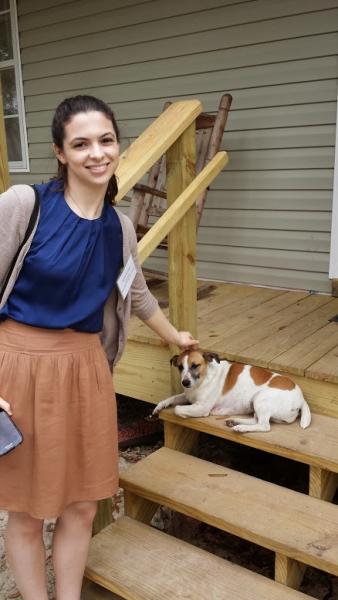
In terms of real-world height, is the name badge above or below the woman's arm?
above

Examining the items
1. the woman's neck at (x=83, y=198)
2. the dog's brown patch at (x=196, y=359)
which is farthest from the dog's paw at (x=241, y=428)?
the woman's neck at (x=83, y=198)

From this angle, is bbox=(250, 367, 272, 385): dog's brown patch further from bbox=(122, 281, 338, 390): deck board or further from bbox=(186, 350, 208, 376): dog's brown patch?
bbox=(186, 350, 208, 376): dog's brown patch

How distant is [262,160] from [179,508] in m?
Result: 2.73

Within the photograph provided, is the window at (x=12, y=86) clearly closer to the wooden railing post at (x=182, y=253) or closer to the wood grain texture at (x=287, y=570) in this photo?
the wooden railing post at (x=182, y=253)

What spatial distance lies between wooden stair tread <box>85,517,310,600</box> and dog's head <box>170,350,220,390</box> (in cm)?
62

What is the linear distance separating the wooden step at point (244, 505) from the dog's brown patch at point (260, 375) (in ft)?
1.37

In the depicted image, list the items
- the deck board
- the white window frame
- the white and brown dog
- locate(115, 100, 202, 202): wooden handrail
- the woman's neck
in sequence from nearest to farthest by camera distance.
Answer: the woman's neck → locate(115, 100, 202, 202): wooden handrail → the white and brown dog → the deck board → the white window frame

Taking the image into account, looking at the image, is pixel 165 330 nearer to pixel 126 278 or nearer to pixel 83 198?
pixel 126 278

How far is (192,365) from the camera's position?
7.79ft

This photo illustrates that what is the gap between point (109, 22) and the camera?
4738 mm

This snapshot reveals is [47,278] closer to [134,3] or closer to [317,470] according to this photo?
[317,470]

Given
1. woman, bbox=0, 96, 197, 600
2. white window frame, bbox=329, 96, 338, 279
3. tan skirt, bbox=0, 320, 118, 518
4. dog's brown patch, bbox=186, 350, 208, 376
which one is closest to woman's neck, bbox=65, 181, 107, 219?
woman, bbox=0, 96, 197, 600

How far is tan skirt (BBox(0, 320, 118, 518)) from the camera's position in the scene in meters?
1.48

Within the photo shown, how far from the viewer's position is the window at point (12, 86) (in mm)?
5680
